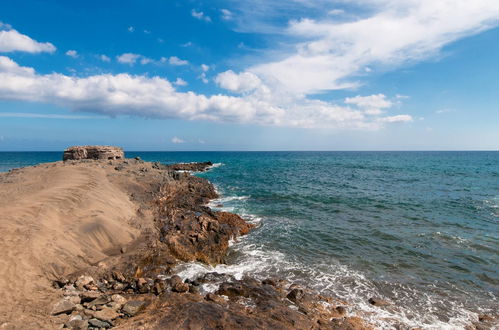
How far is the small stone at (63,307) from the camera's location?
8.33m

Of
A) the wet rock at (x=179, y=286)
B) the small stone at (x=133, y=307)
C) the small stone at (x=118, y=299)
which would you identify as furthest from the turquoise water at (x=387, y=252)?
the small stone at (x=118, y=299)

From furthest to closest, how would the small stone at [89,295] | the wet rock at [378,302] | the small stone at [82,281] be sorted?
the wet rock at [378,302]
the small stone at [82,281]
the small stone at [89,295]

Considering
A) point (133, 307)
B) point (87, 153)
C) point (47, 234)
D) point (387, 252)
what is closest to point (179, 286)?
point (133, 307)

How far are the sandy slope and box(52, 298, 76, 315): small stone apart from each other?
240 mm

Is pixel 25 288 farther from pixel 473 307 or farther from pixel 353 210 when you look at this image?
pixel 353 210

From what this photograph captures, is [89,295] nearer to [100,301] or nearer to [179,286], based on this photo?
[100,301]

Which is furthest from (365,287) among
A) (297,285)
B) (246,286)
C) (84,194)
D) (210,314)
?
(84,194)

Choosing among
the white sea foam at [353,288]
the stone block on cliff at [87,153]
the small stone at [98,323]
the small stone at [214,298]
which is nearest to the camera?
the small stone at [98,323]

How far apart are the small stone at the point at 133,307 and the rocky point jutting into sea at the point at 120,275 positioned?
3 cm

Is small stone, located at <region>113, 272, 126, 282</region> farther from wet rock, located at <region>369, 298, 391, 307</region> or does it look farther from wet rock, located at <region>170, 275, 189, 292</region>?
wet rock, located at <region>369, 298, 391, 307</region>

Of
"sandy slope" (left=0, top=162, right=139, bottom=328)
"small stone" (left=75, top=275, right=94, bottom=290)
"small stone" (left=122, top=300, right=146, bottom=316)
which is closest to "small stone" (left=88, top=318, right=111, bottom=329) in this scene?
"small stone" (left=122, top=300, right=146, bottom=316)

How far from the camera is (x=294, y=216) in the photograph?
2481 cm

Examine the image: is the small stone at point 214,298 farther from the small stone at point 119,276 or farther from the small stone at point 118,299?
the small stone at point 119,276

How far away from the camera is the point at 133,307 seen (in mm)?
8906
